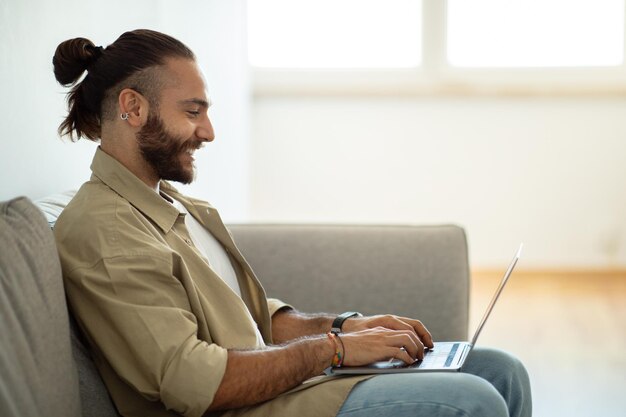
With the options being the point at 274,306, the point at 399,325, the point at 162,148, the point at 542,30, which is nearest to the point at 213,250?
the point at 274,306

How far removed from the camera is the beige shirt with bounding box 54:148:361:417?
4.22ft

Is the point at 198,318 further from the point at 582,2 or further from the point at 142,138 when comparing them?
the point at 582,2

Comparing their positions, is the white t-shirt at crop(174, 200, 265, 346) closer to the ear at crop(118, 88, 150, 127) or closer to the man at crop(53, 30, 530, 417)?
the man at crop(53, 30, 530, 417)

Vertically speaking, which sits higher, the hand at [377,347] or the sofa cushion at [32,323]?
the sofa cushion at [32,323]

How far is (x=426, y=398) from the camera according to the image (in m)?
1.31

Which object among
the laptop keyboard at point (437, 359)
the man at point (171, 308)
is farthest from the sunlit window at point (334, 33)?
the laptop keyboard at point (437, 359)

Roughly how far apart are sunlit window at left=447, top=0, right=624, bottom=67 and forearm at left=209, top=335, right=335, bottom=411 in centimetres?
350

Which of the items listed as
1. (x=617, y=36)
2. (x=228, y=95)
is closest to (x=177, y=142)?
(x=228, y=95)

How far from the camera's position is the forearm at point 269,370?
4.32ft

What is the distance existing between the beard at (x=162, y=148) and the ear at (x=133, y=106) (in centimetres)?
1

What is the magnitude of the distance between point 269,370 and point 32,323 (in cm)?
35

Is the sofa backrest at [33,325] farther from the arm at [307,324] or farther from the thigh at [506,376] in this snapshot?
the thigh at [506,376]

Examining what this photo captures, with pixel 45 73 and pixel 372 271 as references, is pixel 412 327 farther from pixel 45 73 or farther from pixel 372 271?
pixel 45 73

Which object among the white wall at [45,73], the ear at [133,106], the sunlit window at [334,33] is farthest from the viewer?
the sunlit window at [334,33]
